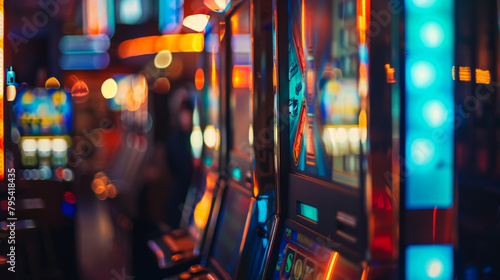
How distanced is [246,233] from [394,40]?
157 cm

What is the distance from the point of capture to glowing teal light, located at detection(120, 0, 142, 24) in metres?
8.40

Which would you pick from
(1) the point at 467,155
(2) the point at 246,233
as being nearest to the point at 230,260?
(2) the point at 246,233

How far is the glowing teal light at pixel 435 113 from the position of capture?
1586mm

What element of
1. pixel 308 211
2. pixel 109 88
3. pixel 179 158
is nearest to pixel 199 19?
pixel 179 158

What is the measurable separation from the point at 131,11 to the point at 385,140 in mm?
7603

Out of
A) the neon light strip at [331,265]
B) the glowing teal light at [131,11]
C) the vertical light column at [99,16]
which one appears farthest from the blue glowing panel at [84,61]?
the neon light strip at [331,265]

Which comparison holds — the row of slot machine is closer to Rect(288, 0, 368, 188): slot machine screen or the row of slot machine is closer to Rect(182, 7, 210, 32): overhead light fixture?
Rect(288, 0, 368, 188): slot machine screen

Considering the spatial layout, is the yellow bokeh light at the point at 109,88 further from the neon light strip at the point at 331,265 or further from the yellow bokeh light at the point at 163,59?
the neon light strip at the point at 331,265

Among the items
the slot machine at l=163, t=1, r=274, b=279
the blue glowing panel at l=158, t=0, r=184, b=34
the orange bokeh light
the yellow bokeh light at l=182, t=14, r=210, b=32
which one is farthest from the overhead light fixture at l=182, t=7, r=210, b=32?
the blue glowing panel at l=158, t=0, r=184, b=34

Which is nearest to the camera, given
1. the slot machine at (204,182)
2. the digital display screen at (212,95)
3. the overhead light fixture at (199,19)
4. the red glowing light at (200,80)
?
the slot machine at (204,182)

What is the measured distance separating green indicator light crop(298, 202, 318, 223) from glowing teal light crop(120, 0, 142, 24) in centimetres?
681

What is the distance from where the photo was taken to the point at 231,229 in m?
3.21

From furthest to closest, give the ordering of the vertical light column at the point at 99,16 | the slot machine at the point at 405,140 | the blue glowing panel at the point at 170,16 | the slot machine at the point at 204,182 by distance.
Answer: the vertical light column at the point at 99,16
the blue glowing panel at the point at 170,16
the slot machine at the point at 204,182
the slot machine at the point at 405,140

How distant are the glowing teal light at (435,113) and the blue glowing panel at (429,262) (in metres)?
0.37
